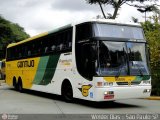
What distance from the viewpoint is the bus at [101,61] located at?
1573 centimetres

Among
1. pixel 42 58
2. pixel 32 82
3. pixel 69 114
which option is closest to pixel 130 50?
pixel 69 114

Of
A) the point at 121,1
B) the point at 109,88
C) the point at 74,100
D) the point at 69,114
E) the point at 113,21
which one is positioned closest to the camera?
the point at 69,114

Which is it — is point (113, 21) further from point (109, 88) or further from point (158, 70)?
point (158, 70)

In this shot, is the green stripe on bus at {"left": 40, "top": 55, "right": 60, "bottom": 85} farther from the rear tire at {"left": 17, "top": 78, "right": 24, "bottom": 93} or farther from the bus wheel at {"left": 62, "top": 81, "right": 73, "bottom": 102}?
the rear tire at {"left": 17, "top": 78, "right": 24, "bottom": 93}

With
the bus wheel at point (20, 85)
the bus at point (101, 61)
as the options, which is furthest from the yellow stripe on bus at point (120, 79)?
the bus wheel at point (20, 85)

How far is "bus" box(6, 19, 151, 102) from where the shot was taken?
1573 cm

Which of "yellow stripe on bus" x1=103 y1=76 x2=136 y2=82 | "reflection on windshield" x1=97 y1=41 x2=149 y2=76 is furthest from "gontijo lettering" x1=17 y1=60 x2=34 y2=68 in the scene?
"yellow stripe on bus" x1=103 y1=76 x2=136 y2=82

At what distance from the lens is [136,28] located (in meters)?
17.2

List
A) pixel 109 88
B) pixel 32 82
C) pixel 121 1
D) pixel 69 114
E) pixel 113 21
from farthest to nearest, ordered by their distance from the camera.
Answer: pixel 121 1 → pixel 32 82 → pixel 113 21 → pixel 109 88 → pixel 69 114

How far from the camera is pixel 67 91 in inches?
734

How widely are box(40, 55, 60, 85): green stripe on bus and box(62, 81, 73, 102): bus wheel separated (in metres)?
1.39

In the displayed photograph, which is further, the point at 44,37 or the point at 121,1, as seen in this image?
the point at 121,1

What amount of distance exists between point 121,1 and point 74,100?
22876mm

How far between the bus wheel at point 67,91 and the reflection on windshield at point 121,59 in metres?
2.93
